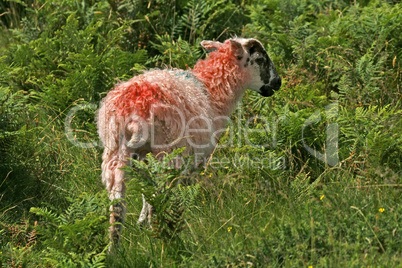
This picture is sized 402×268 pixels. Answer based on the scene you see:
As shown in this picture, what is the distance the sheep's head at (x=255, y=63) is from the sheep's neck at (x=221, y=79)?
0.37 ft

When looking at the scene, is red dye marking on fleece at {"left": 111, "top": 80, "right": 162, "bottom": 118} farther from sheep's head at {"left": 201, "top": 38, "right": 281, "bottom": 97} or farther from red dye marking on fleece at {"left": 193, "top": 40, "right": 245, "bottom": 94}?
sheep's head at {"left": 201, "top": 38, "right": 281, "bottom": 97}

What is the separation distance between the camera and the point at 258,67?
21.2 ft

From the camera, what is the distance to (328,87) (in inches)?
293

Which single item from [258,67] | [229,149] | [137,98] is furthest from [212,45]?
[137,98]

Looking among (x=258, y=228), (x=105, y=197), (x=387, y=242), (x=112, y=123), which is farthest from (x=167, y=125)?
(x=387, y=242)

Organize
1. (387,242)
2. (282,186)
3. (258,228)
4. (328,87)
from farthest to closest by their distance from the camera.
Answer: (328,87)
(282,186)
(258,228)
(387,242)

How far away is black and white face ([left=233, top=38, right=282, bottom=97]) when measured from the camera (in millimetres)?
6344

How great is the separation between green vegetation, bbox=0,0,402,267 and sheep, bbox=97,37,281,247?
253mm

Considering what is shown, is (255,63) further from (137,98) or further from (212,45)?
(137,98)

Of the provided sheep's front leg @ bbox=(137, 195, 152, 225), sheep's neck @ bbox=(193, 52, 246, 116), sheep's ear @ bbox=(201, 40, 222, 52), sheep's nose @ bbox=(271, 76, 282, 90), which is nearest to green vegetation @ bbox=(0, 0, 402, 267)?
sheep's front leg @ bbox=(137, 195, 152, 225)

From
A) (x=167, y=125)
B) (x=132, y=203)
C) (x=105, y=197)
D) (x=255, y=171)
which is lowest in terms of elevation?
(x=132, y=203)

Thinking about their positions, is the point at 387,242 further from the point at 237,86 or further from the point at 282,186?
the point at 237,86

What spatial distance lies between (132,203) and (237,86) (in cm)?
183

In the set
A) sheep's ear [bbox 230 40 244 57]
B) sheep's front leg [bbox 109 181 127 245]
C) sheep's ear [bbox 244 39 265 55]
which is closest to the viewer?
sheep's front leg [bbox 109 181 127 245]
